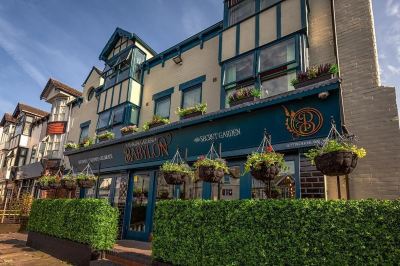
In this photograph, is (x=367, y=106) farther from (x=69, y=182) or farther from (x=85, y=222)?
(x=69, y=182)

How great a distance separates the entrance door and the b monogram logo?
22.4 ft

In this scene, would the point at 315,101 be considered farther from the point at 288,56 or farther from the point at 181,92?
the point at 181,92

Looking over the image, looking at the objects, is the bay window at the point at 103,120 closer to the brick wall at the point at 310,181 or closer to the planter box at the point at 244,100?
the planter box at the point at 244,100

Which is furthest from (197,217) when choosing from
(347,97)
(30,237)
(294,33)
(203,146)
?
(30,237)

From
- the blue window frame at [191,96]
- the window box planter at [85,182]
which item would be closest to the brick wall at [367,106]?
the blue window frame at [191,96]

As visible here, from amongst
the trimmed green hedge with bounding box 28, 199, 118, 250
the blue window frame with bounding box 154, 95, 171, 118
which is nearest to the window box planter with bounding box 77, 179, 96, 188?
the trimmed green hedge with bounding box 28, 199, 118, 250

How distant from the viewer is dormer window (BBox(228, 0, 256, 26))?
1166cm

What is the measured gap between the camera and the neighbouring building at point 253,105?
767cm

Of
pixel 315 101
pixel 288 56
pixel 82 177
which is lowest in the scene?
pixel 82 177

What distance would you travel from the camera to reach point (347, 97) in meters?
8.70

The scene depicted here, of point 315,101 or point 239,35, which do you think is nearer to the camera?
point 315,101

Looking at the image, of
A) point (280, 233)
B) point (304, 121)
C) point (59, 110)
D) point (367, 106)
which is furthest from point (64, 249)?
point (59, 110)

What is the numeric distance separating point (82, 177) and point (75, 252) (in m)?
3.31

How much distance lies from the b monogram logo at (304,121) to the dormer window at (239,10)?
5.67 m
